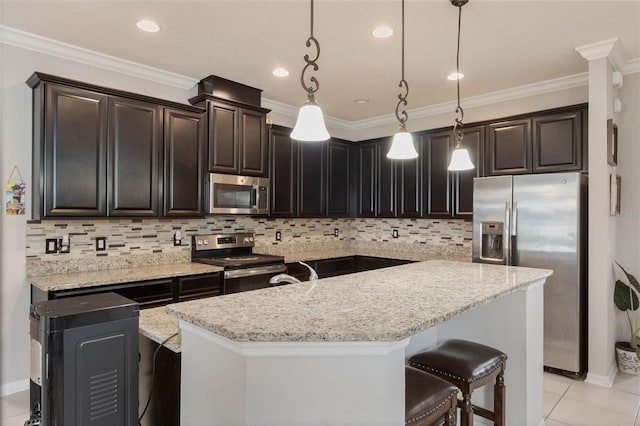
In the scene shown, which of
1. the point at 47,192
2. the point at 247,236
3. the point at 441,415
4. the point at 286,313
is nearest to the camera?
the point at 286,313

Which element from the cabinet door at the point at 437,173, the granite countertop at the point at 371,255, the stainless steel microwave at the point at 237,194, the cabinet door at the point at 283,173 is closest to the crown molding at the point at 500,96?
the cabinet door at the point at 437,173

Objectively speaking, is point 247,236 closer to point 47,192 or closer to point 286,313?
point 47,192

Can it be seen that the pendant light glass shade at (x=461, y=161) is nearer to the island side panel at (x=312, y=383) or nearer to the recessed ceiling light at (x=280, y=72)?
the island side panel at (x=312, y=383)

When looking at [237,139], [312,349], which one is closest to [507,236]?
[237,139]

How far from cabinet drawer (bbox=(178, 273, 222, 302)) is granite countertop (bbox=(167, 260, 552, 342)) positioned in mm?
1586

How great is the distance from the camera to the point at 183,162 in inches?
137

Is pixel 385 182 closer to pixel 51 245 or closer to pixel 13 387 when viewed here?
pixel 51 245

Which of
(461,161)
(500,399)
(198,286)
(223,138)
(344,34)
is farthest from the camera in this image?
(223,138)

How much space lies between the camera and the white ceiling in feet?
8.14

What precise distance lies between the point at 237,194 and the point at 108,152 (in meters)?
1.21

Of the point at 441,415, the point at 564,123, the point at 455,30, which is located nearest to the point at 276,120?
the point at 455,30

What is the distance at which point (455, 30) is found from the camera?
9.08 ft

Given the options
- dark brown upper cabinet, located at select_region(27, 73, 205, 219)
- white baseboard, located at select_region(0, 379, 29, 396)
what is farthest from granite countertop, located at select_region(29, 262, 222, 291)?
white baseboard, located at select_region(0, 379, 29, 396)

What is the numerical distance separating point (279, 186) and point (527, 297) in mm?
2819
